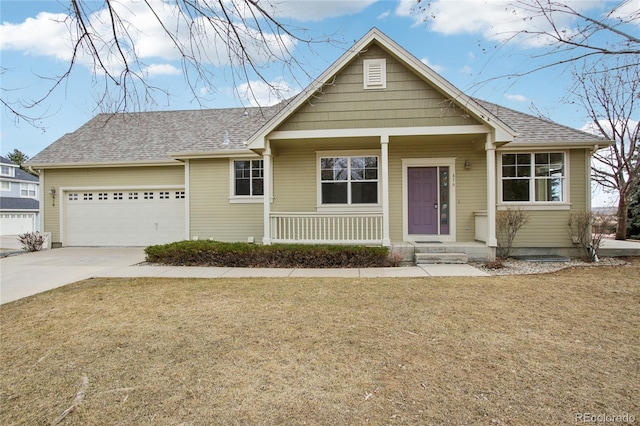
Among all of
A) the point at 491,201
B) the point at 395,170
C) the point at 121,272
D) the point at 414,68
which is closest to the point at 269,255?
the point at 121,272

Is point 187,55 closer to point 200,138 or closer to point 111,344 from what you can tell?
point 111,344

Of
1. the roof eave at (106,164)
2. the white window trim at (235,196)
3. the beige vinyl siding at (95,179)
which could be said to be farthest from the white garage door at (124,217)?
the white window trim at (235,196)

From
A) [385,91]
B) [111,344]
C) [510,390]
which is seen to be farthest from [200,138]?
[510,390]

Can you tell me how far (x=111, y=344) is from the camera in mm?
3764

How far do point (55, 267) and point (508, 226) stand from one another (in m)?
12.0

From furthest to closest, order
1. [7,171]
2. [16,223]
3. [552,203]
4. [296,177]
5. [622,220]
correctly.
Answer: [7,171]
[16,223]
[622,220]
[296,177]
[552,203]

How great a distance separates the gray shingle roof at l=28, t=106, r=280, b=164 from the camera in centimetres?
1227

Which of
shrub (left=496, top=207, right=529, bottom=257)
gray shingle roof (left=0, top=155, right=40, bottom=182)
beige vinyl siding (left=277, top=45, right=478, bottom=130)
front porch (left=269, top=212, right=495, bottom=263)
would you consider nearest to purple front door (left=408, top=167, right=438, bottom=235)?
front porch (left=269, top=212, right=495, bottom=263)

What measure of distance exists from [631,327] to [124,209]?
14.1m

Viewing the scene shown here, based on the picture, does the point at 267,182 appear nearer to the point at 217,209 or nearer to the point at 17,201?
the point at 217,209

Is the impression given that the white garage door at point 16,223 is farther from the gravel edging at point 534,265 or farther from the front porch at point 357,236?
the gravel edging at point 534,265

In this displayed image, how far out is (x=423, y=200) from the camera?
10.5 meters

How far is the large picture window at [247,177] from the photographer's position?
11336 mm

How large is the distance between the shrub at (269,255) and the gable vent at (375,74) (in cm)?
436
